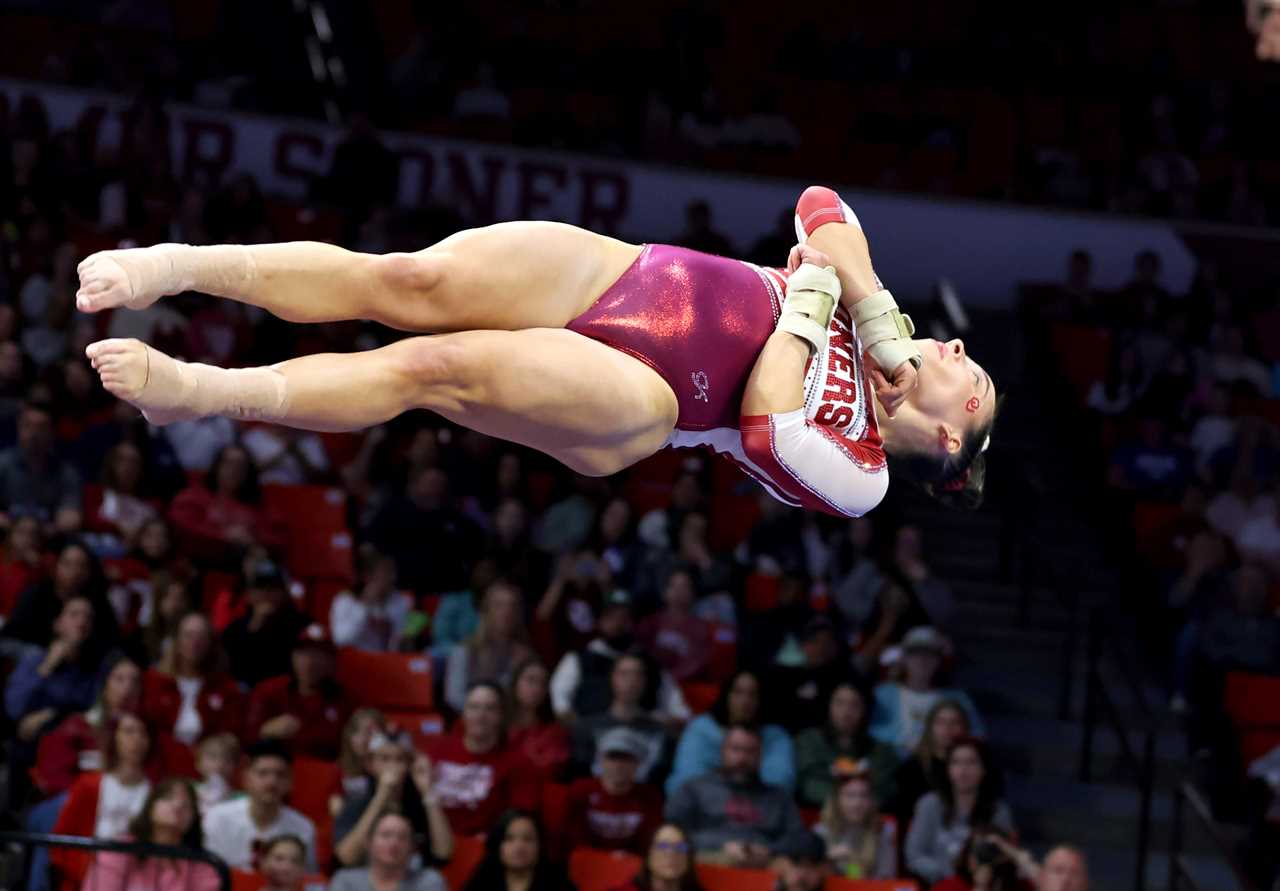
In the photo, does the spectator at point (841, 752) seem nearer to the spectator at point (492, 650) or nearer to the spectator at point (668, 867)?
the spectator at point (668, 867)

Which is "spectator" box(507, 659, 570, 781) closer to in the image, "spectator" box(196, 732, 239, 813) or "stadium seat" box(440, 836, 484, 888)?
"stadium seat" box(440, 836, 484, 888)

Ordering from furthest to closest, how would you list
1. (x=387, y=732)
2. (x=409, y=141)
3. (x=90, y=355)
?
(x=409, y=141) → (x=387, y=732) → (x=90, y=355)

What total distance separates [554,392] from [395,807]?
3.65 metres

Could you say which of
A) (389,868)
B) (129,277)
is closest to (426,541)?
(389,868)

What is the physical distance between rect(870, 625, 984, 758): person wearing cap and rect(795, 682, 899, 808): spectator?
0.17 meters

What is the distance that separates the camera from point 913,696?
8.14 m

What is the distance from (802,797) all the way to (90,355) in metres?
4.97

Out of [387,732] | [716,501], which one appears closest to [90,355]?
[387,732]

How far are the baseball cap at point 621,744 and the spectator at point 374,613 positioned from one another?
4.10ft

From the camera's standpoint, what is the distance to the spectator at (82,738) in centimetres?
721

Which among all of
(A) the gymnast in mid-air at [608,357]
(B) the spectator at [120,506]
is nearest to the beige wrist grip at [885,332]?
(A) the gymnast in mid-air at [608,357]

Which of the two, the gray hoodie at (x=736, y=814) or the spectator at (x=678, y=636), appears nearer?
the gray hoodie at (x=736, y=814)

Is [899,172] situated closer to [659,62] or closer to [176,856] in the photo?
[659,62]

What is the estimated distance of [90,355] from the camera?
3.38 meters
